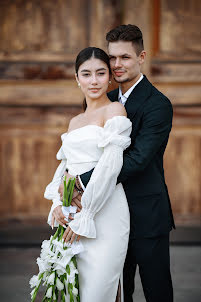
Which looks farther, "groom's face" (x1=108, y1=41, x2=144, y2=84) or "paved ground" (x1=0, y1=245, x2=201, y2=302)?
"paved ground" (x1=0, y1=245, x2=201, y2=302)

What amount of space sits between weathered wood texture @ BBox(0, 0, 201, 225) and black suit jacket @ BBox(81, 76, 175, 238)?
70.1 inches

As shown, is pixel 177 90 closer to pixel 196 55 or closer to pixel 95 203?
pixel 196 55

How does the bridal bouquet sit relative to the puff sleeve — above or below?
below

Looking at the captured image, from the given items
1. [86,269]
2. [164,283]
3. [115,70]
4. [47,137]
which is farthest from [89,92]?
[47,137]

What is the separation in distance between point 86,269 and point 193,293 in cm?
111

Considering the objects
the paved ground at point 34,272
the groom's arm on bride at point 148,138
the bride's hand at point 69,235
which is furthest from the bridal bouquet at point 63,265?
the paved ground at point 34,272

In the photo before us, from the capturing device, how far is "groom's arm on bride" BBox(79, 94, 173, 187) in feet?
6.78

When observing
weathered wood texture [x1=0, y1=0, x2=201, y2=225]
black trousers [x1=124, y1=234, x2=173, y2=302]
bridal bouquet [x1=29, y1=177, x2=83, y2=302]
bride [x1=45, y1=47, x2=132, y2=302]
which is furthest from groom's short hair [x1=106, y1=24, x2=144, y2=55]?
weathered wood texture [x1=0, y1=0, x2=201, y2=225]

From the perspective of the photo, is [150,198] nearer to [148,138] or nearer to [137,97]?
[148,138]

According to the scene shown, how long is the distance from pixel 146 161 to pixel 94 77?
44 centimetres

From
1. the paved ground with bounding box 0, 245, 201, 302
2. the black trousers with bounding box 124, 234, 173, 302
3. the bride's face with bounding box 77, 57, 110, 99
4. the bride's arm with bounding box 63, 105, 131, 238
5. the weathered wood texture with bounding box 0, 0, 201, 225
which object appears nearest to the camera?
the bride's arm with bounding box 63, 105, 131, 238

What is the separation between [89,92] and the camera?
83.7 inches

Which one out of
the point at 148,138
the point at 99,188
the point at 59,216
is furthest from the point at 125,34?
the point at 59,216

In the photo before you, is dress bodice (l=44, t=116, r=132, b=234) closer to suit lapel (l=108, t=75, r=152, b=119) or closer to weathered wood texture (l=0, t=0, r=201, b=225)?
suit lapel (l=108, t=75, r=152, b=119)
